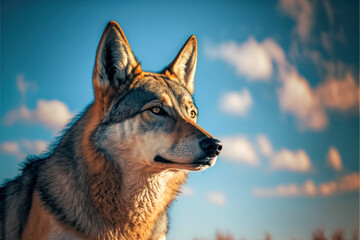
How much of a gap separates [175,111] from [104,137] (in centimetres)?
92

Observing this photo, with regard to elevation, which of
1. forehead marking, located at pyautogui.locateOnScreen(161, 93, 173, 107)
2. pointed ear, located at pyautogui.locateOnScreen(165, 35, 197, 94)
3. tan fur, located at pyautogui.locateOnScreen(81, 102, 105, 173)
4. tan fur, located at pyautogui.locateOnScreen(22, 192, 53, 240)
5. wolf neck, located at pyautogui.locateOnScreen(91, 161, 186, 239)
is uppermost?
pointed ear, located at pyautogui.locateOnScreen(165, 35, 197, 94)

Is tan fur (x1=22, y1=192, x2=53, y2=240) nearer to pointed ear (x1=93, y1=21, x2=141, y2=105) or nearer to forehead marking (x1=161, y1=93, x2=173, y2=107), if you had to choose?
pointed ear (x1=93, y1=21, x2=141, y2=105)

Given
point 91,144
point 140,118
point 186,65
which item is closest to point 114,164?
point 91,144

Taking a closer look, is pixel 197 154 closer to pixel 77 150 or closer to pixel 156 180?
pixel 156 180

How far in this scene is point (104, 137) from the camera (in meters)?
4.25

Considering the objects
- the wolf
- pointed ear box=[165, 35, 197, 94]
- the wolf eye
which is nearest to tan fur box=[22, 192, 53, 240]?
the wolf

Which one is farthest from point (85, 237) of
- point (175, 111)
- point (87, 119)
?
point (175, 111)

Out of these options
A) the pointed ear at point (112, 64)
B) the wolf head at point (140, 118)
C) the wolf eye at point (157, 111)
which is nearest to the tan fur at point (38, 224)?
the wolf head at point (140, 118)

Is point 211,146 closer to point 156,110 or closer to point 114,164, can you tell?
point 156,110

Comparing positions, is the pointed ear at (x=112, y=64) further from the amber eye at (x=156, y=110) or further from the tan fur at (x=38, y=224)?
the tan fur at (x=38, y=224)

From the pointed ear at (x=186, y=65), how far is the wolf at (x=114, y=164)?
702 millimetres

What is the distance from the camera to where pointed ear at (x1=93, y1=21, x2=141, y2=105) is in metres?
4.33

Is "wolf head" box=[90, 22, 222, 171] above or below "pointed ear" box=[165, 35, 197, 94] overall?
below

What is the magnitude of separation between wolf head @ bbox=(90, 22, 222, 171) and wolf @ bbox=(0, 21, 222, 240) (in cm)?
1
